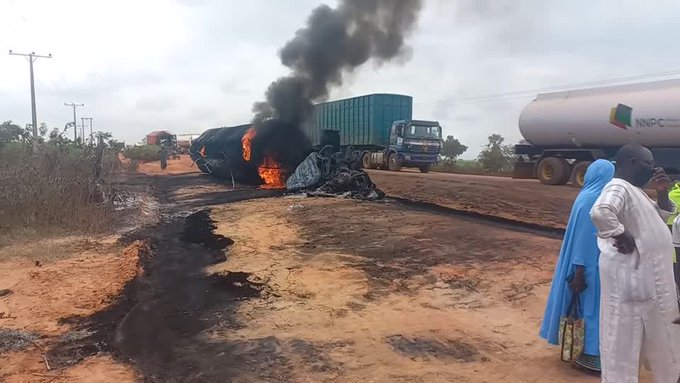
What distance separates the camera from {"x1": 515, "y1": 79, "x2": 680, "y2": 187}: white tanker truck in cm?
1369

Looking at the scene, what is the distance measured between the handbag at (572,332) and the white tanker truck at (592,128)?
1158 cm

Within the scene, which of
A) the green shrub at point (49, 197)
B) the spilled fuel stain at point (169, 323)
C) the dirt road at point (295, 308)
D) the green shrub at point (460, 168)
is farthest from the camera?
the green shrub at point (460, 168)

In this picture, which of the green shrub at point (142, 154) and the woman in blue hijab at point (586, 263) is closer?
the woman in blue hijab at point (586, 263)

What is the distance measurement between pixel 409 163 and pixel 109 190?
14.2 meters

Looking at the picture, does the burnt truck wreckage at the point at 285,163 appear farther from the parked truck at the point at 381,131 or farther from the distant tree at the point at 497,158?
the distant tree at the point at 497,158

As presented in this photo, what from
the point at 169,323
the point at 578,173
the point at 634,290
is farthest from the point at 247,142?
the point at 634,290

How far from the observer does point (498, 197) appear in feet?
46.0

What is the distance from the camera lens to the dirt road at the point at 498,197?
11781mm

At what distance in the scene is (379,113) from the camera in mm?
25625

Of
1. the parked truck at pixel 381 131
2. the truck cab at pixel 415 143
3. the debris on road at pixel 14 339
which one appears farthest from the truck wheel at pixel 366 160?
the debris on road at pixel 14 339

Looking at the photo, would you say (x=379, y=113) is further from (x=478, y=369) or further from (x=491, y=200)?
(x=478, y=369)

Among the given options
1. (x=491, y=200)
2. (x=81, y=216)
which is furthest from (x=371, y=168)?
(x=81, y=216)

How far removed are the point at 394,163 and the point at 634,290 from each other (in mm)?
22229

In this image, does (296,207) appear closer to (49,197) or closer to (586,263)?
(49,197)
